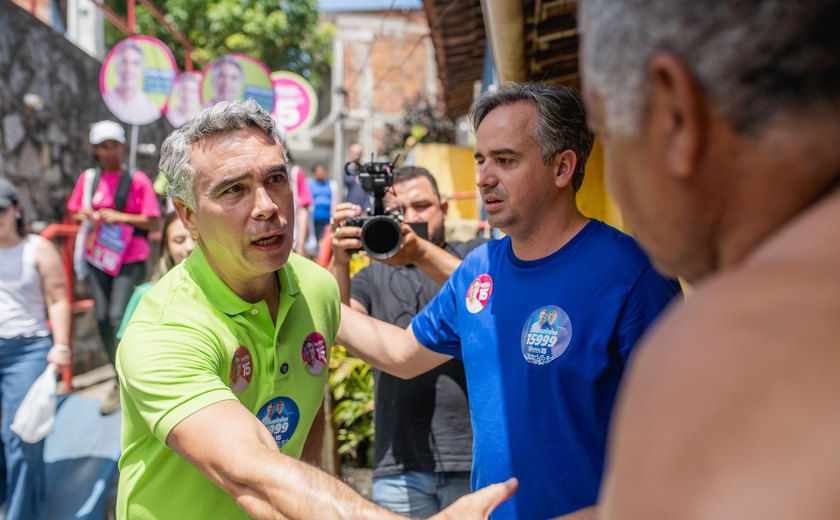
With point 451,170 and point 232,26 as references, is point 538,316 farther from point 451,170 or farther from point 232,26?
point 232,26

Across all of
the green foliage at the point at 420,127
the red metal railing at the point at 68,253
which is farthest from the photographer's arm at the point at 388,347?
the green foliage at the point at 420,127

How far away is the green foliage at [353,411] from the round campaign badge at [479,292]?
2.13m

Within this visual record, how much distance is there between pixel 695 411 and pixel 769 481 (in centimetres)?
7

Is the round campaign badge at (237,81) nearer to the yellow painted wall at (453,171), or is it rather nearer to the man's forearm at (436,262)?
the yellow painted wall at (453,171)

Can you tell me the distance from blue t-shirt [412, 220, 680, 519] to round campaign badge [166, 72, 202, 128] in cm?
663

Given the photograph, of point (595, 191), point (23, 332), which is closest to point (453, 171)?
point (595, 191)

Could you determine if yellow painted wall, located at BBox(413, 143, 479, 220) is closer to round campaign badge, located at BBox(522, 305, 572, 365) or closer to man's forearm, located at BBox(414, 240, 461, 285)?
man's forearm, located at BBox(414, 240, 461, 285)

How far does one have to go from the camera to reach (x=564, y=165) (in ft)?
7.08

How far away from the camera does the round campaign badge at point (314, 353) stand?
2137mm

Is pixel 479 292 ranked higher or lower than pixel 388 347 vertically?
higher

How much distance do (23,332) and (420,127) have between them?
33.7 ft

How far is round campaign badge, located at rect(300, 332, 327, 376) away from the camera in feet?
7.01

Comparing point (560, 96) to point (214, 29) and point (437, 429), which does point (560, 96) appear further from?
point (214, 29)

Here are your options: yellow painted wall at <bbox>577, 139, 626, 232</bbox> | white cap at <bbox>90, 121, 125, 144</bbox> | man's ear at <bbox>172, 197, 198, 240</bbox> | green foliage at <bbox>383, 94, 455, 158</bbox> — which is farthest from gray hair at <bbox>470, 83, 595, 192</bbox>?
green foliage at <bbox>383, 94, 455, 158</bbox>
